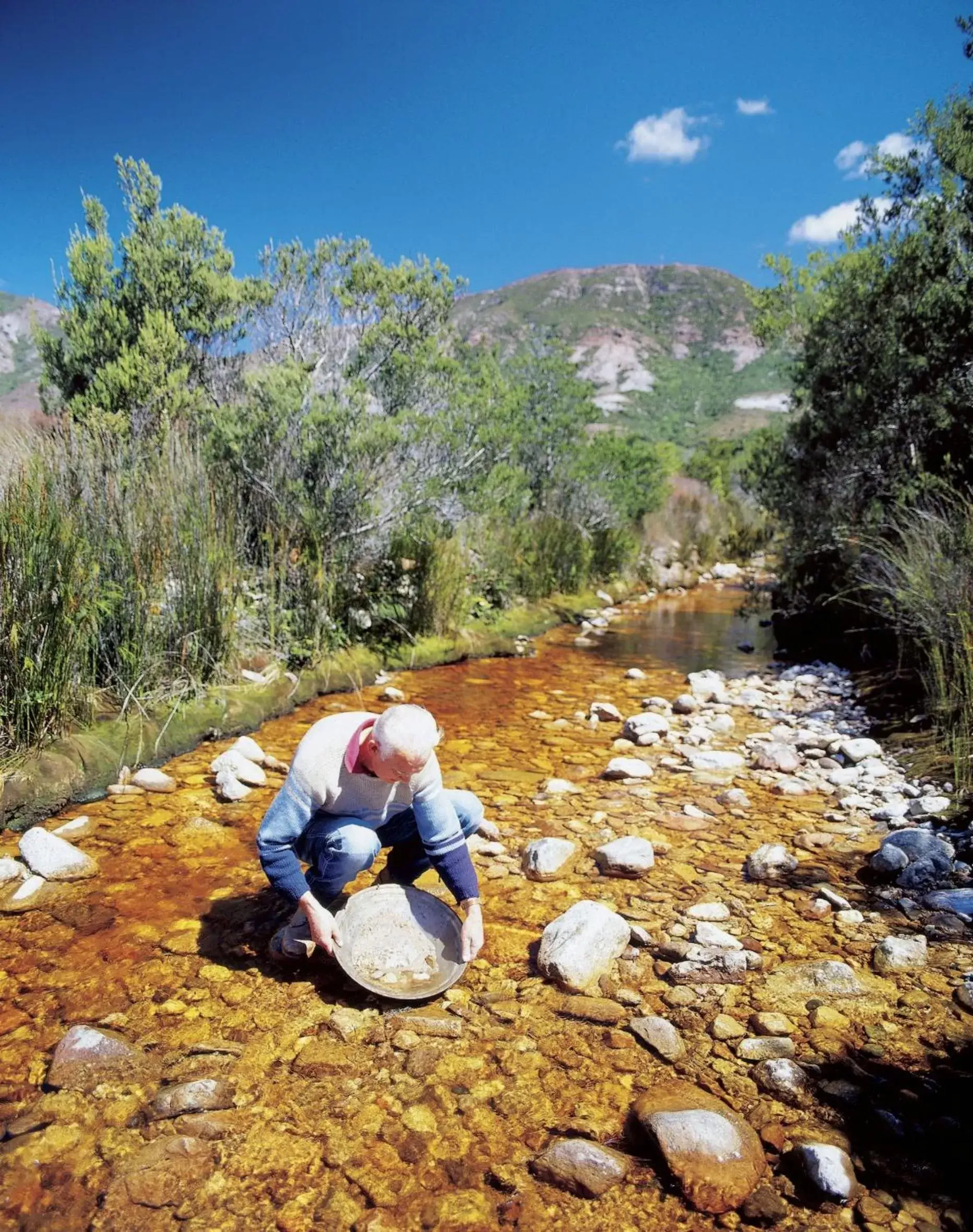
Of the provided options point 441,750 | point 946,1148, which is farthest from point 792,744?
point 946,1148

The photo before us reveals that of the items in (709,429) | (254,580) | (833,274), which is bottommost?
(254,580)

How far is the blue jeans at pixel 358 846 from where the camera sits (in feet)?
7.44

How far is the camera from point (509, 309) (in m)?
90.8

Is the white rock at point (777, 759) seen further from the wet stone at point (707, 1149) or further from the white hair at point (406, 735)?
the white hair at point (406, 735)

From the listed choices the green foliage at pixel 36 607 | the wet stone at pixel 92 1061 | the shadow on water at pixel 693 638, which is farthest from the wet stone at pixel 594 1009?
the shadow on water at pixel 693 638

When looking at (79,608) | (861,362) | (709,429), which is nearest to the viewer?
(79,608)

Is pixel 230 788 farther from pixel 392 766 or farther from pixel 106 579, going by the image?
pixel 392 766

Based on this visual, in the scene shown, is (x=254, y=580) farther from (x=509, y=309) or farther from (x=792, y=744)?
(x=509, y=309)

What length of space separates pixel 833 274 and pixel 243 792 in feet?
27.2

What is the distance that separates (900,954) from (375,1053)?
5.42 ft

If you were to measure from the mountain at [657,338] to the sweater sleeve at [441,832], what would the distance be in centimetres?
4215

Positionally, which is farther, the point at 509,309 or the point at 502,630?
the point at 509,309

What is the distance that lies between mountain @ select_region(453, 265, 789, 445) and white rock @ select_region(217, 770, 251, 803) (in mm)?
40947

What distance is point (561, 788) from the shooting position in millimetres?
4102
